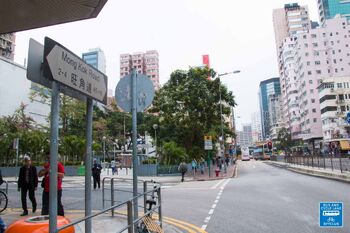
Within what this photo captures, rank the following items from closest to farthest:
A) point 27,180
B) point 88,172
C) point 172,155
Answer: point 88,172 → point 27,180 → point 172,155

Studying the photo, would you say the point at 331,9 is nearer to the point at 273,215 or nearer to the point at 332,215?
the point at 273,215

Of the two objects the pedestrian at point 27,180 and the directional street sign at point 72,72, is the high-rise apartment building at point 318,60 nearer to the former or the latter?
the pedestrian at point 27,180

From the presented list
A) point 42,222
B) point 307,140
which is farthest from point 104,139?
point 307,140

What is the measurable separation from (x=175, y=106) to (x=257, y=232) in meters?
31.0

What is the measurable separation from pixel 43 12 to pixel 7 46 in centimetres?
9865

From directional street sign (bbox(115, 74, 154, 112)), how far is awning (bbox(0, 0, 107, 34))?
1490mm

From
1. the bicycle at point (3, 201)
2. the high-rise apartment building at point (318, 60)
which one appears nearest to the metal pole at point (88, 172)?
the bicycle at point (3, 201)

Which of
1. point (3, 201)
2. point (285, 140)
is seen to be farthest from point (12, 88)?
point (285, 140)

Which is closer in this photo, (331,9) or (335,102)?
(335,102)

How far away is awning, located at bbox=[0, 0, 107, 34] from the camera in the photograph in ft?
15.8

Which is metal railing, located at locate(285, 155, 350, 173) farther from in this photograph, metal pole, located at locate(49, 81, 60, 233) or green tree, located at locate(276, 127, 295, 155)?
green tree, located at locate(276, 127, 295, 155)

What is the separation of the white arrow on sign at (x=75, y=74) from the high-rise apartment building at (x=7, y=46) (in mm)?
95395

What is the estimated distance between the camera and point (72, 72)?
3.64 meters

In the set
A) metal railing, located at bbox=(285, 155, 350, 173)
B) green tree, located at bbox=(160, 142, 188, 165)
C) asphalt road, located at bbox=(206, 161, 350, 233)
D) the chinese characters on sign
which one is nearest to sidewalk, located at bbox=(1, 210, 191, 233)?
asphalt road, located at bbox=(206, 161, 350, 233)
